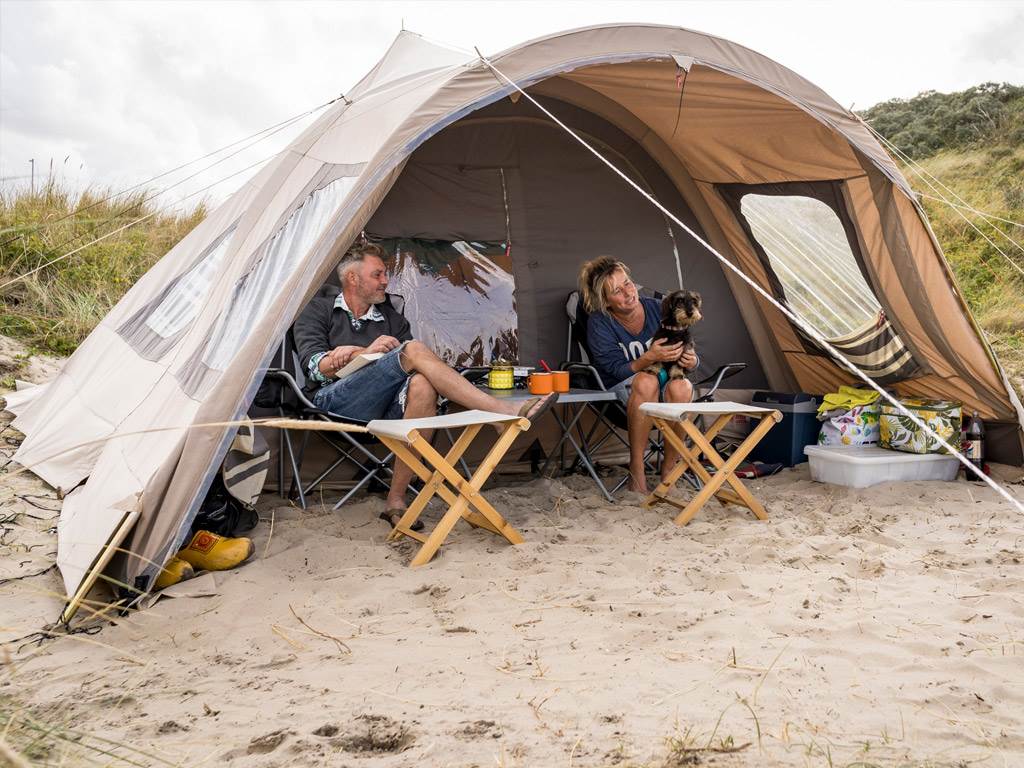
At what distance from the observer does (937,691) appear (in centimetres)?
185

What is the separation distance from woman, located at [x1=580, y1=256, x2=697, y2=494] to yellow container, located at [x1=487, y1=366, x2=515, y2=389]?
0.55m

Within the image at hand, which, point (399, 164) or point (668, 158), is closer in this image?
point (399, 164)

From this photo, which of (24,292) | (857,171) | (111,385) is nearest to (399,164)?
(111,385)

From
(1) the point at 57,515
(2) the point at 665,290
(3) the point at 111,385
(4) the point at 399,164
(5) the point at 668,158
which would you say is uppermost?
(5) the point at 668,158

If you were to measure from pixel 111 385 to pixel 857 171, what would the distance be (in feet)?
11.3

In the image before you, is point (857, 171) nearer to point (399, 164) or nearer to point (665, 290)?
point (665, 290)

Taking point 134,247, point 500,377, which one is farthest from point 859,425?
point 134,247

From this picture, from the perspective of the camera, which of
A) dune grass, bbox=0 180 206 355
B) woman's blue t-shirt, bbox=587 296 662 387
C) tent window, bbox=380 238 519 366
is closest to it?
woman's blue t-shirt, bbox=587 296 662 387

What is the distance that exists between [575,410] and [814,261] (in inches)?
54.9

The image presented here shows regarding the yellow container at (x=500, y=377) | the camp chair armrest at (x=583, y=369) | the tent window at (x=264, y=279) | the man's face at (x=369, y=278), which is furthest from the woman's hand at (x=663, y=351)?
the tent window at (x=264, y=279)

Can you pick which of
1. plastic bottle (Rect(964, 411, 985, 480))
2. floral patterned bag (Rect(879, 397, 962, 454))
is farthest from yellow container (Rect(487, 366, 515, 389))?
plastic bottle (Rect(964, 411, 985, 480))

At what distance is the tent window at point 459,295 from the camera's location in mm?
4332

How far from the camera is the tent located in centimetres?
277

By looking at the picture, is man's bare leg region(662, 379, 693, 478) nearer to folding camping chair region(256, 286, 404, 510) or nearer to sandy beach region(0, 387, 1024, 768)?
sandy beach region(0, 387, 1024, 768)
